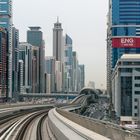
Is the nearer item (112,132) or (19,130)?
(112,132)

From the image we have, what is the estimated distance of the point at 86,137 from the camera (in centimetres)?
2528

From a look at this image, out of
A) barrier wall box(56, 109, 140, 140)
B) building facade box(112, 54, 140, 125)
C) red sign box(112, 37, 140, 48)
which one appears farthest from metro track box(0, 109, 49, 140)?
building facade box(112, 54, 140, 125)

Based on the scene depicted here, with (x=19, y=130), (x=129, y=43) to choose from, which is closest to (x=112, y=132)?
(x=19, y=130)

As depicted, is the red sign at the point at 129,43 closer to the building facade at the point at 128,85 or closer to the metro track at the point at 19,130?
the metro track at the point at 19,130

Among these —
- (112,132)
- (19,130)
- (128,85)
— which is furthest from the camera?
(128,85)

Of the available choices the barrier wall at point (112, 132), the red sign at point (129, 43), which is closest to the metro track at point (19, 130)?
the red sign at point (129, 43)

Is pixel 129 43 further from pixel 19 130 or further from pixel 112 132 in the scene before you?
pixel 112 132

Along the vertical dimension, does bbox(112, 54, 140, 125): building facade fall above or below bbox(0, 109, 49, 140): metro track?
above

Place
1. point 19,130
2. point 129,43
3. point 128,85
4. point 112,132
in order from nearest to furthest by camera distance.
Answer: point 112,132 < point 19,130 < point 129,43 < point 128,85

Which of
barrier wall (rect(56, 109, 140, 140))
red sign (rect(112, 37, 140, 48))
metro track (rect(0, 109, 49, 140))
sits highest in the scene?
red sign (rect(112, 37, 140, 48))

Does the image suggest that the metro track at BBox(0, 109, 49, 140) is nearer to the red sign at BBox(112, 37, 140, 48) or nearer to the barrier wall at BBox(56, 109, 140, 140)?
the red sign at BBox(112, 37, 140, 48)

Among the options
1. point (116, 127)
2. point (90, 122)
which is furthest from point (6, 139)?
point (116, 127)

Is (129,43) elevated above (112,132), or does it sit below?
above

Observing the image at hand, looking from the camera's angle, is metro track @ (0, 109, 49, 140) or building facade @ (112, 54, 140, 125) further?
building facade @ (112, 54, 140, 125)
